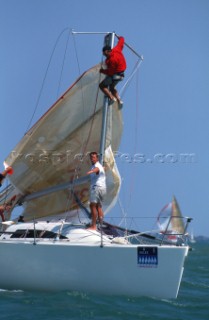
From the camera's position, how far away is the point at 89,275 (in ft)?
33.4

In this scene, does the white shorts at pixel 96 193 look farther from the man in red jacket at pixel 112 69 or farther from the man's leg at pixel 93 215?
the man in red jacket at pixel 112 69

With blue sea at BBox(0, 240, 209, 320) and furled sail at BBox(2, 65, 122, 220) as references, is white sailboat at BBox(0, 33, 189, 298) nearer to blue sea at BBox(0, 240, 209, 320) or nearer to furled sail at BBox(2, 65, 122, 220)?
furled sail at BBox(2, 65, 122, 220)

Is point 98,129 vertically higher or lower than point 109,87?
lower

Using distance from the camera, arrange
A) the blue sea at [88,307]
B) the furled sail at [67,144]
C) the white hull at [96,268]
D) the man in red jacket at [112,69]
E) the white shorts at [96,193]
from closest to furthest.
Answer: the blue sea at [88,307] → the white hull at [96,268] → the white shorts at [96,193] → the man in red jacket at [112,69] → the furled sail at [67,144]

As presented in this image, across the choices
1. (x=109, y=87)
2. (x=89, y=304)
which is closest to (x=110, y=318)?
(x=89, y=304)

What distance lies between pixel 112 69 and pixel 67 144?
87.7 inches

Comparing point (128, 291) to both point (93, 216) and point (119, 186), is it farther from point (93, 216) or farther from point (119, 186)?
point (119, 186)

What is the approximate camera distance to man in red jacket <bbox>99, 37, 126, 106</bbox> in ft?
39.8

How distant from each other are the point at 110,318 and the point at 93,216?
2.86 m

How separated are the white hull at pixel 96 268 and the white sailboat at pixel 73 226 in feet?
0.06

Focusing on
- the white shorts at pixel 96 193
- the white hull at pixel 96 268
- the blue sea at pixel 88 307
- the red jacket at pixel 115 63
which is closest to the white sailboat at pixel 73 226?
the white hull at pixel 96 268

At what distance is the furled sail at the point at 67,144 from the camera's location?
13.1m

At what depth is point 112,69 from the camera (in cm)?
1214

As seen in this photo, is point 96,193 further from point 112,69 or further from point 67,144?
point 112,69
